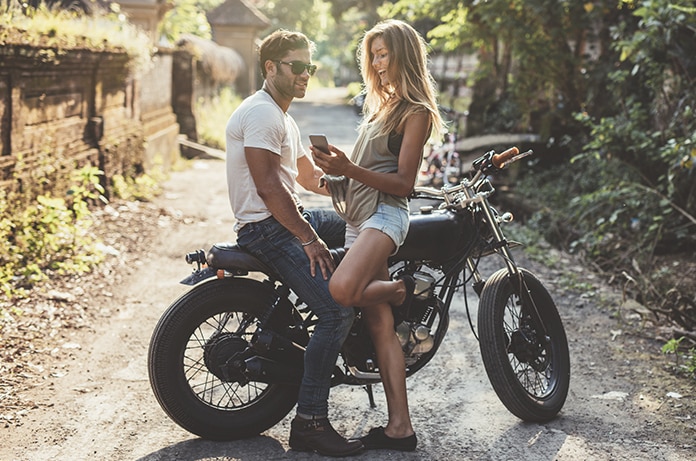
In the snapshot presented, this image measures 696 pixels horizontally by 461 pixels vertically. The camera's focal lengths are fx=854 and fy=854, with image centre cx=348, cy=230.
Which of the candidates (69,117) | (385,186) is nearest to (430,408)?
(385,186)

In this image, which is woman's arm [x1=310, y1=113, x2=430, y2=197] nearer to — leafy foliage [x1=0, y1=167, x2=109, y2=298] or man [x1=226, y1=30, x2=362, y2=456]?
man [x1=226, y1=30, x2=362, y2=456]

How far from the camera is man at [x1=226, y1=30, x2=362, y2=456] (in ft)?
12.8

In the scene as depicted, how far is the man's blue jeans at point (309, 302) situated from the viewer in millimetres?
3971

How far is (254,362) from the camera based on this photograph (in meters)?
4.05

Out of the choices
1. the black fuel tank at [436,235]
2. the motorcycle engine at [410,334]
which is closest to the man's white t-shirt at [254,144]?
the black fuel tank at [436,235]

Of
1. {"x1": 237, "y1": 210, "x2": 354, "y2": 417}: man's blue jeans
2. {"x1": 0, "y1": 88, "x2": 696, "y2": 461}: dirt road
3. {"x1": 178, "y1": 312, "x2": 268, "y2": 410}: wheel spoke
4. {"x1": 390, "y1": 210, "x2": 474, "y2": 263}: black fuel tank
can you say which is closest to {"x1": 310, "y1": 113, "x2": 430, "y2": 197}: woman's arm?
{"x1": 390, "y1": 210, "x2": 474, "y2": 263}: black fuel tank

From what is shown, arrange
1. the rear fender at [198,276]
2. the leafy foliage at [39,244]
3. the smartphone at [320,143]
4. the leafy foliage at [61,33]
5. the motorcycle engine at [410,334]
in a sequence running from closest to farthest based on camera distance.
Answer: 1. the smartphone at [320,143]
2. the rear fender at [198,276]
3. the motorcycle engine at [410,334]
4. the leafy foliage at [39,244]
5. the leafy foliage at [61,33]

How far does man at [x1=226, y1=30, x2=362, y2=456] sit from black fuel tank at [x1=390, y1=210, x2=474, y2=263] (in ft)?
1.54

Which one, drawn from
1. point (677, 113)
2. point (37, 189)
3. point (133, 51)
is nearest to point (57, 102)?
point (37, 189)

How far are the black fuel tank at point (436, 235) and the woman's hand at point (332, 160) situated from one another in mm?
621

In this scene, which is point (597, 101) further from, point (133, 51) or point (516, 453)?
point (516, 453)

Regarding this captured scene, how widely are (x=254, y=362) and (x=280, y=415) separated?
0.37m

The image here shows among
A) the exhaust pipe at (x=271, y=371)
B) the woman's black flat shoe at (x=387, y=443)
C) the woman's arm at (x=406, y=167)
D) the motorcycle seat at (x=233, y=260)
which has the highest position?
the woman's arm at (x=406, y=167)

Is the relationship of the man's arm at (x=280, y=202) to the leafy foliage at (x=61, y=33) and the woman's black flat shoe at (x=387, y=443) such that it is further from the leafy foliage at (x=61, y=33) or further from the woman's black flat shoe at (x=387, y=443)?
the leafy foliage at (x=61, y=33)
